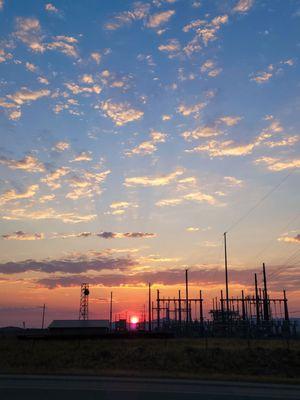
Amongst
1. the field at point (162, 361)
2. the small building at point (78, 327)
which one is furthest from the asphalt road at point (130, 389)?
the small building at point (78, 327)

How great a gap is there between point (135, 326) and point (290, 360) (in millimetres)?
58403

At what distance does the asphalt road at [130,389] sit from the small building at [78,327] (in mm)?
54336

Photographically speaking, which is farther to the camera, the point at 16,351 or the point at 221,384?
the point at 16,351

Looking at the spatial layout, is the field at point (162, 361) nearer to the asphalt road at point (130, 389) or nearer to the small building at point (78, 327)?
the asphalt road at point (130, 389)

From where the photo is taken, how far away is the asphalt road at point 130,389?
16.3 meters

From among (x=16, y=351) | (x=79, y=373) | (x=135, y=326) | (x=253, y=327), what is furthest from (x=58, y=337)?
Answer: (x=135, y=326)

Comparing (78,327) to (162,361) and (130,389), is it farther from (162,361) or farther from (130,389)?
(130,389)

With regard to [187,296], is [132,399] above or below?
below

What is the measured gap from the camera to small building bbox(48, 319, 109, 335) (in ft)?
246

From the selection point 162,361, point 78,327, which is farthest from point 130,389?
point 78,327

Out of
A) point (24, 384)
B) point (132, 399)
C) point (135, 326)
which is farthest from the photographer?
point (135, 326)

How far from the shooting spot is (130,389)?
18.3 metres

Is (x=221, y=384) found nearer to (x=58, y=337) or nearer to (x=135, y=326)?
(x=58, y=337)

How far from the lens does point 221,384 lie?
2052 cm
